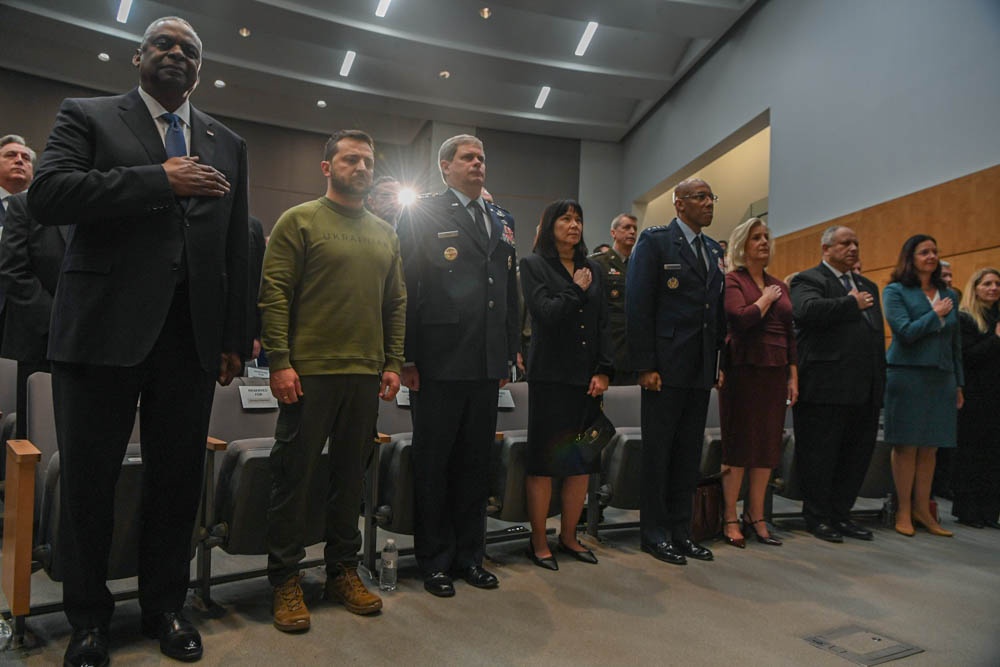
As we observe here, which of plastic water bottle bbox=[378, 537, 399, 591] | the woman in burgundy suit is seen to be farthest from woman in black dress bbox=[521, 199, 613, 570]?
the woman in burgundy suit

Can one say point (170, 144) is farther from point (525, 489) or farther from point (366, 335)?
point (525, 489)

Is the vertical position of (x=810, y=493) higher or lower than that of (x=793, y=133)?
lower

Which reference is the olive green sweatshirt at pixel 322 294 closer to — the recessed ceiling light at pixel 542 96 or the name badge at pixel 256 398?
the name badge at pixel 256 398

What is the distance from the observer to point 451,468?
2488mm

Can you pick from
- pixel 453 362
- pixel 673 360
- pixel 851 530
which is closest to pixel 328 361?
pixel 453 362

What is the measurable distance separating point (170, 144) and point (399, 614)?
1505mm

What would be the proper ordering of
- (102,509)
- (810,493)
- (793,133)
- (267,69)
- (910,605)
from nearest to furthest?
1. (102,509)
2. (910,605)
3. (810,493)
4. (793,133)
5. (267,69)

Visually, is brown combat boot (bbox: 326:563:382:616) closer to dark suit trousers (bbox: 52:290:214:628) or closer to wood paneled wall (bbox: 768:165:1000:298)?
dark suit trousers (bbox: 52:290:214:628)

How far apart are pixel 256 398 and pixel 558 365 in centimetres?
120

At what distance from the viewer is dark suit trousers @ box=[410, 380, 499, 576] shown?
2408mm

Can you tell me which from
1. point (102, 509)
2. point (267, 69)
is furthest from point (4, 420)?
point (267, 69)

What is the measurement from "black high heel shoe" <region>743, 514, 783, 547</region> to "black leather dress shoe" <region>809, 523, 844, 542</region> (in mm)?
293

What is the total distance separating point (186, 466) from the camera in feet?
5.87

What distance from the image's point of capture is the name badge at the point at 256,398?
104 inches
